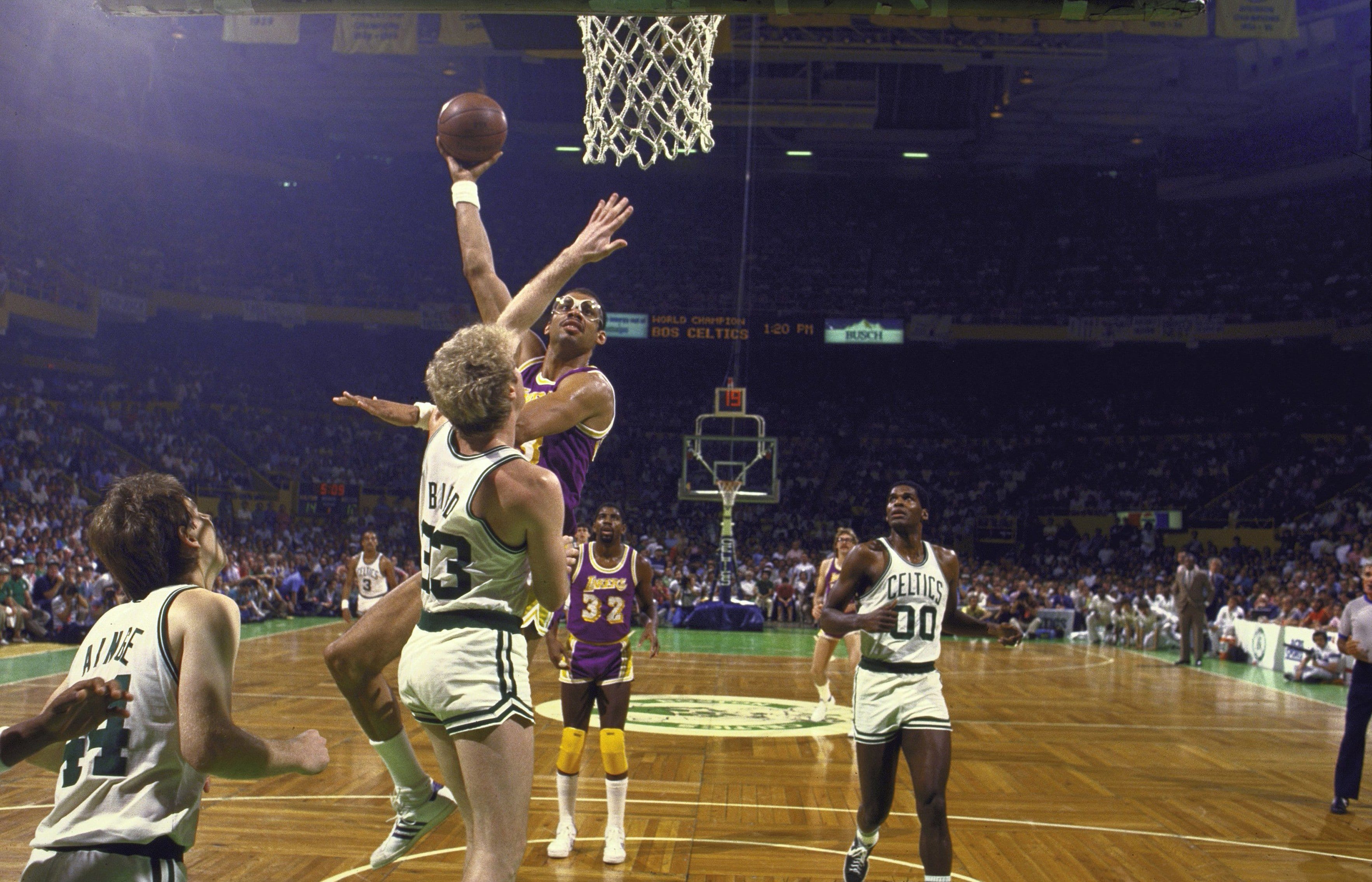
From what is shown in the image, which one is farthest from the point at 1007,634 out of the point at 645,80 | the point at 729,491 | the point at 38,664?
the point at 729,491

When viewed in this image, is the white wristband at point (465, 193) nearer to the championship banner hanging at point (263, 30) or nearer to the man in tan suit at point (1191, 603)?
the man in tan suit at point (1191, 603)

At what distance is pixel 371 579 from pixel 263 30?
12.6 meters

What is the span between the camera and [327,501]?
28656 millimetres

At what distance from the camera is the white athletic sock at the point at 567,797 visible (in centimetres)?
592

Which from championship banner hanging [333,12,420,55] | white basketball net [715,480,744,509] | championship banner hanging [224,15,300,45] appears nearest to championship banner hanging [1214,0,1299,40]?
white basketball net [715,480,744,509]

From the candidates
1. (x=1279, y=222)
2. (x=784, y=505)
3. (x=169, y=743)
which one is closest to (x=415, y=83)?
(x=784, y=505)

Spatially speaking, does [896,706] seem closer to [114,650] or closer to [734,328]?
[114,650]

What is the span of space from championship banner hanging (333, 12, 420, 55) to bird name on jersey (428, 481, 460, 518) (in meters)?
19.3

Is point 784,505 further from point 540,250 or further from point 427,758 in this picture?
point 427,758

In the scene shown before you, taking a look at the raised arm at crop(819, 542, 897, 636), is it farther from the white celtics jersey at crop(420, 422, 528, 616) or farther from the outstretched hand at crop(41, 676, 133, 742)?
the outstretched hand at crop(41, 676, 133, 742)

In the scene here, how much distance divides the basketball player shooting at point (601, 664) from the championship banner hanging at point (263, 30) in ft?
55.2

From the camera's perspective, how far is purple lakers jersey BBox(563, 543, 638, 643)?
21.3 ft

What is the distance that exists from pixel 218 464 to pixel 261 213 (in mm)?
8921

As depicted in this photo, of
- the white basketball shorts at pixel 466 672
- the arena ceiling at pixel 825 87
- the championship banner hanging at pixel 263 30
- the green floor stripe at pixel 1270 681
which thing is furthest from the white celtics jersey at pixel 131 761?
the arena ceiling at pixel 825 87
